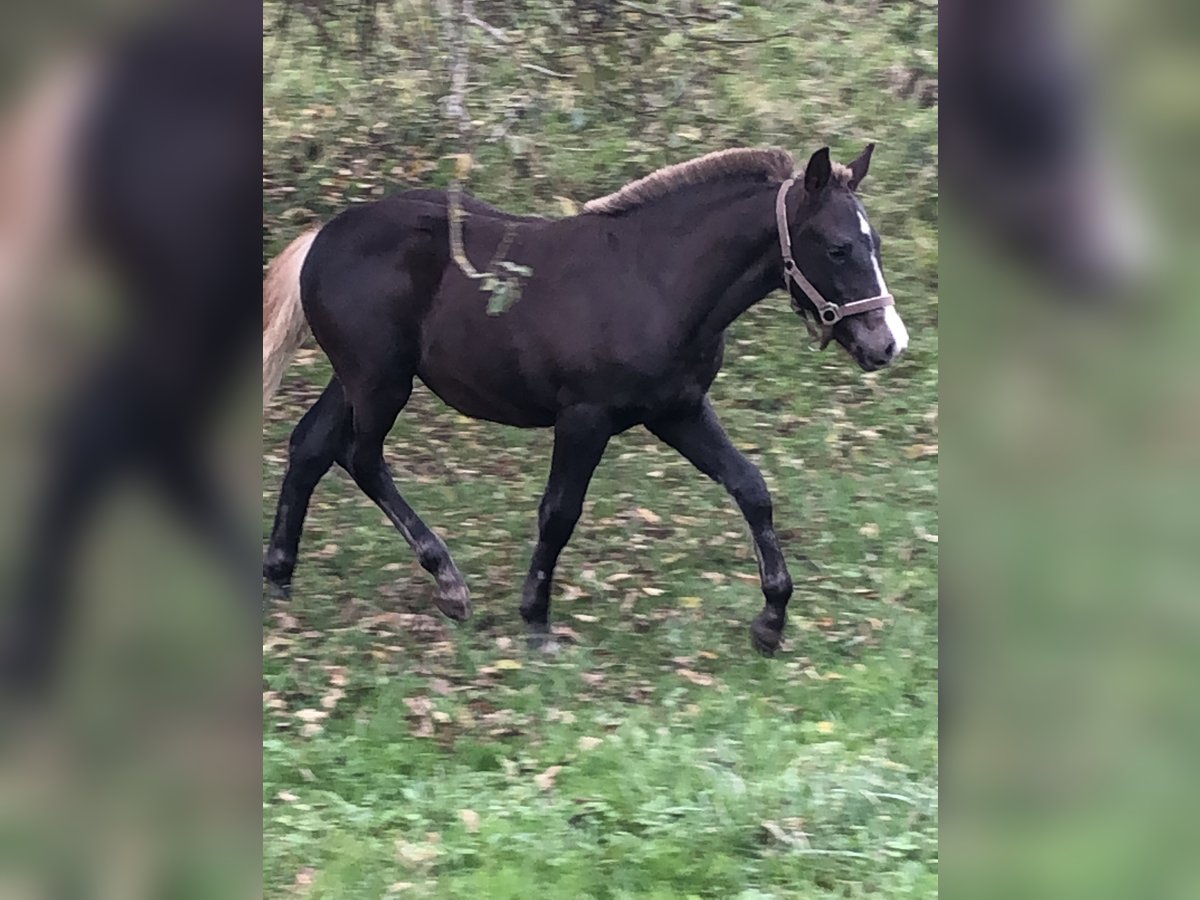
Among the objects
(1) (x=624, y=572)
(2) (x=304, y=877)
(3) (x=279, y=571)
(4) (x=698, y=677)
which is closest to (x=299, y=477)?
(3) (x=279, y=571)

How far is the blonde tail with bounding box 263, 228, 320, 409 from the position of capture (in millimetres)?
3285

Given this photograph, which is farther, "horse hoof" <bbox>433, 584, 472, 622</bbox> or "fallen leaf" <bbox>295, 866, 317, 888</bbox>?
"horse hoof" <bbox>433, 584, 472, 622</bbox>

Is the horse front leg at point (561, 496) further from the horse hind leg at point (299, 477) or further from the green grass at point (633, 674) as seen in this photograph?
the horse hind leg at point (299, 477)

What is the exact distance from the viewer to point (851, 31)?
9.95 ft

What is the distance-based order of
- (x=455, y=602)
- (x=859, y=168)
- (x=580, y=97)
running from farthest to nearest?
(x=455, y=602), (x=580, y=97), (x=859, y=168)

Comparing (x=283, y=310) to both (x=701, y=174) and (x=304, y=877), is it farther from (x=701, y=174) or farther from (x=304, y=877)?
(x=304, y=877)

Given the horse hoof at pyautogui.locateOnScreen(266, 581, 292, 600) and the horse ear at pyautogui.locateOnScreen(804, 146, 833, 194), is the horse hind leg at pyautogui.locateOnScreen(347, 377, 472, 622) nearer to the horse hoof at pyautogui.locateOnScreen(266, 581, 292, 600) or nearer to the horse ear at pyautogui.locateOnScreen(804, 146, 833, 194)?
the horse hoof at pyautogui.locateOnScreen(266, 581, 292, 600)

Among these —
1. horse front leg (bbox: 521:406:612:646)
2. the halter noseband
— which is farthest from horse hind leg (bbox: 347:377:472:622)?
the halter noseband

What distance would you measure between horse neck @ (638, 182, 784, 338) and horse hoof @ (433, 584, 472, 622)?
969 millimetres

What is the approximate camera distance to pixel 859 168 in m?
3.12

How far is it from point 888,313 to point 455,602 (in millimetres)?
1413

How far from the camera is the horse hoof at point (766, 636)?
3244 mm
